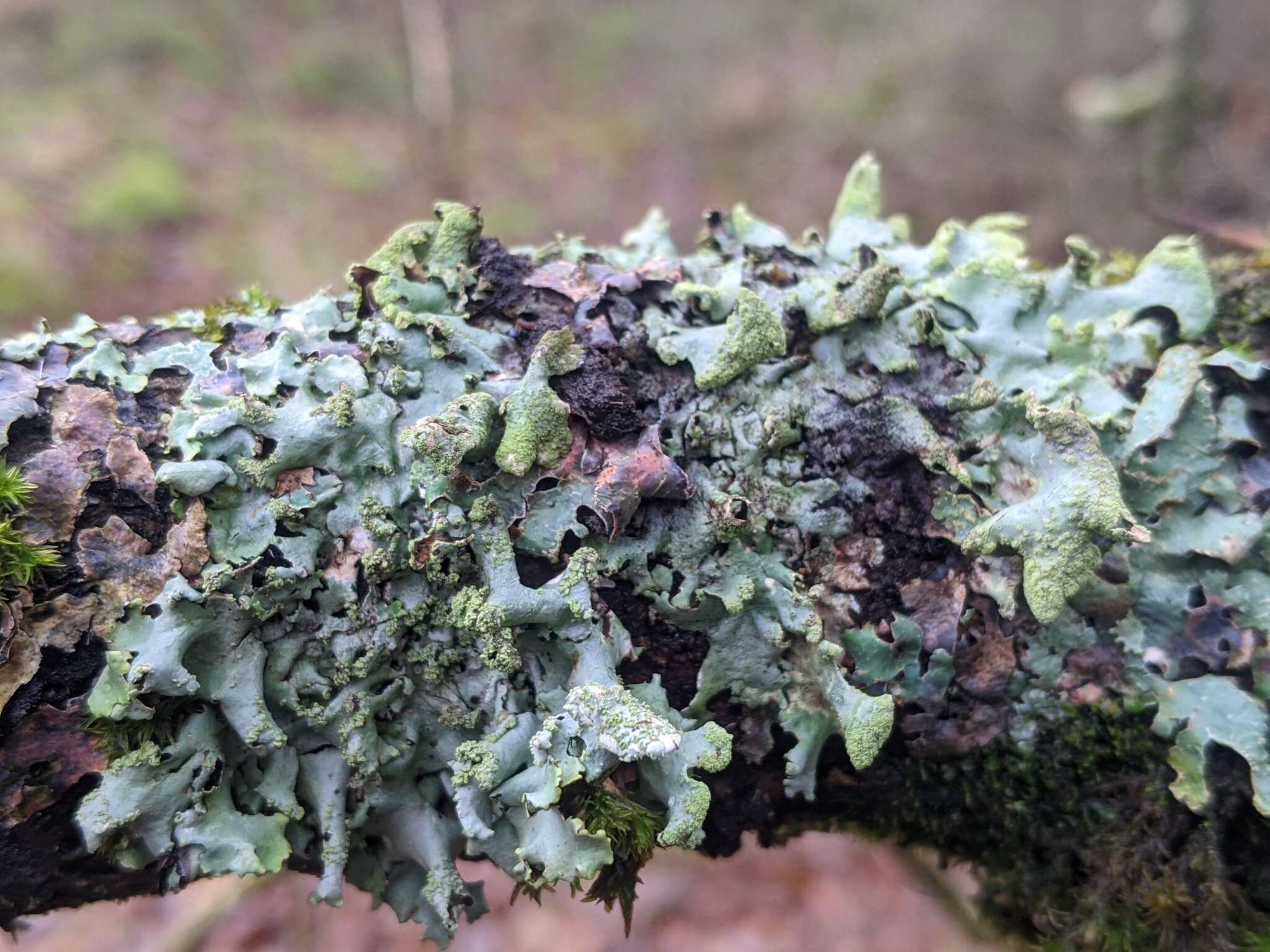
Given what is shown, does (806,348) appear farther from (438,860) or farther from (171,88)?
(171,88)

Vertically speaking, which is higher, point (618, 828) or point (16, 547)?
point (16, 547)

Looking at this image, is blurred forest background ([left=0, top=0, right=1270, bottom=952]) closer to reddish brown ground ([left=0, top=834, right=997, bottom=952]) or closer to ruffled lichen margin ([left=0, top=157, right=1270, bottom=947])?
reddish brown ground ([left=0, top=834, right=997, bottom=952])

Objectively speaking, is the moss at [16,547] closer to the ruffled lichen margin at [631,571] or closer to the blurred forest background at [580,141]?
the ruffled lichen margin at [631,571]

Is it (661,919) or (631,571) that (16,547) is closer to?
(631,571)

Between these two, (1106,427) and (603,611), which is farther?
(1106,427)

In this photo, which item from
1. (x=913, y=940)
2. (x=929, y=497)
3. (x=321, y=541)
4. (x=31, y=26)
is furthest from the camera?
(x=31, y=26)

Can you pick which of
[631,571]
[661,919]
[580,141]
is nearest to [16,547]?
[631,571]

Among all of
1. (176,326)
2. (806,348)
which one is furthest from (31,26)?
(806,348)
